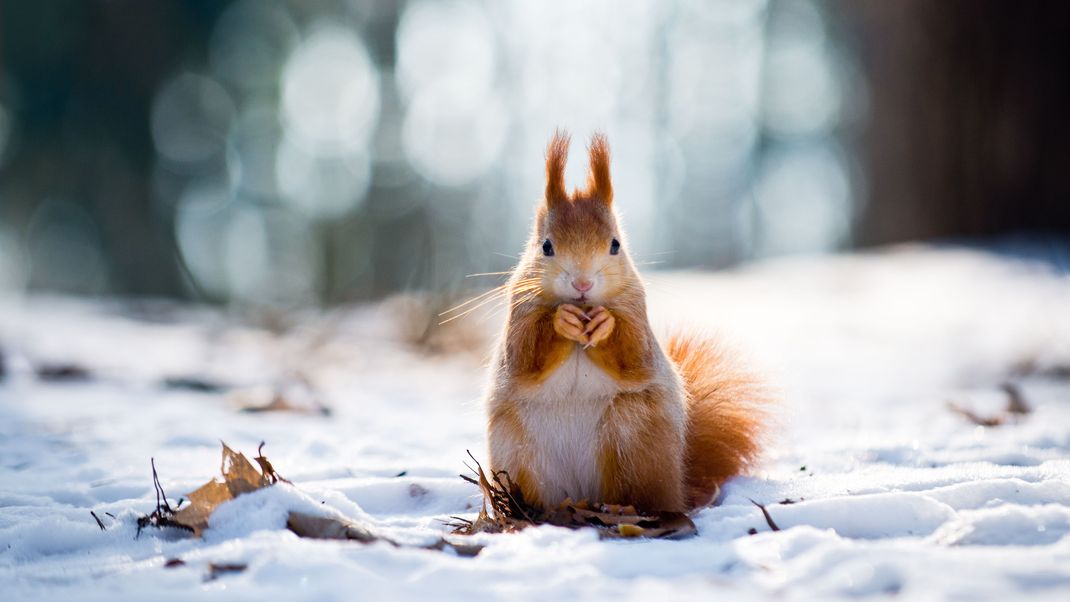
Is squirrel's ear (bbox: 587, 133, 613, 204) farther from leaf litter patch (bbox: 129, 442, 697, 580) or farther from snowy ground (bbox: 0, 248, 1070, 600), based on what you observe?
leaf litter patch (bbox: 129, 442, 697, 580)

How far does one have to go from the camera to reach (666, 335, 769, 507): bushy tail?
2.10 metres

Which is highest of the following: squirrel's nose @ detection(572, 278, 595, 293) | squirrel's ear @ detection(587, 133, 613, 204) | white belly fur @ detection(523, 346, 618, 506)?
squirrel's ear @ detection(587, 133, 613, 204)

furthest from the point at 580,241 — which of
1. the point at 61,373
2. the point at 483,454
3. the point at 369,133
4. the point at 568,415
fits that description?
the point at 369,133

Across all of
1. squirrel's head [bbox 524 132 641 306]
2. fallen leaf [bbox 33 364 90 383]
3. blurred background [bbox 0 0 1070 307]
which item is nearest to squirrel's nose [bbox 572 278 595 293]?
squirrel's head [bbox 524 132 641 306]

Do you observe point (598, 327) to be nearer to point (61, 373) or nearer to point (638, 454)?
point (638, 454)

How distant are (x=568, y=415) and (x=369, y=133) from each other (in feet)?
43.5

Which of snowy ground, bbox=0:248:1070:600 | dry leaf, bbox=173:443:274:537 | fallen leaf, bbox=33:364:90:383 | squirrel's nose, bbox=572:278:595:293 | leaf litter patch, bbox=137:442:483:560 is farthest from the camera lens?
fallen leaf, bbox=33:364:90:383

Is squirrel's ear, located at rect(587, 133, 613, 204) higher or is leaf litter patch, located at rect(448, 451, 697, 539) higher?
squirrel's ear, located at rect(587, 133, 613, 204)

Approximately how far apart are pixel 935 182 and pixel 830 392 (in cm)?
437

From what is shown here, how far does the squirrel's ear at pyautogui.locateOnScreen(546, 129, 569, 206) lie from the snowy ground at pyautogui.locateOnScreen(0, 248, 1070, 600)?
0.61 m

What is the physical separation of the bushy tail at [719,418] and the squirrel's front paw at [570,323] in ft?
1.69

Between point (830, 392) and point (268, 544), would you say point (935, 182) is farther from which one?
point (268, 544)

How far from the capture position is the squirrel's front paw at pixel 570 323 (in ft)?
5.64

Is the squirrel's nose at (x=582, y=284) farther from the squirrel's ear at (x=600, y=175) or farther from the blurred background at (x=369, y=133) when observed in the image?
the blurred background at (x=369, y=133)
